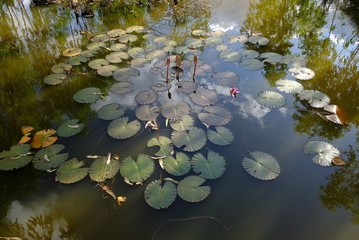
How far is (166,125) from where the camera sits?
9.07 ft

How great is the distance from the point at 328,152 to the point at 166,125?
164 centimetres

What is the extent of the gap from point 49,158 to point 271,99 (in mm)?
2509

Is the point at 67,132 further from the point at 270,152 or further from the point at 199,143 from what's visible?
the point at 270,152

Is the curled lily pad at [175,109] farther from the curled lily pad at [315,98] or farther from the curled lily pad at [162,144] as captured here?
the curled lily pad at [315,98]

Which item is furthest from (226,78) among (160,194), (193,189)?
(160,194)

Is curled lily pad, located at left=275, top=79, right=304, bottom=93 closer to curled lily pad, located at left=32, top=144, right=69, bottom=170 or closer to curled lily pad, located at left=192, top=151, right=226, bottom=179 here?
curled lily pad, located at left=192, top=151, right=226, bottom=179

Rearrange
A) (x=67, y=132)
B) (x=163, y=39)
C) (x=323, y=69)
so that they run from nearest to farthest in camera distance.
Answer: (x=67, y=132) → (x=323, y=69) → (x=163, y=39)

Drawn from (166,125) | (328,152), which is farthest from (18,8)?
(328,152)

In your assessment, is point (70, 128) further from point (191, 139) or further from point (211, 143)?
point (211, 143)

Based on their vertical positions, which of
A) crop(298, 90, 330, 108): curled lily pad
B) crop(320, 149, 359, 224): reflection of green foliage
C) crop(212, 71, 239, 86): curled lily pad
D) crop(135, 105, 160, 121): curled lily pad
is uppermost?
crop(212, 71, 239, 86): curled lily pad

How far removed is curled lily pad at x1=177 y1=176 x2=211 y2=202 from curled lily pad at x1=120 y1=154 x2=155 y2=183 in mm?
335

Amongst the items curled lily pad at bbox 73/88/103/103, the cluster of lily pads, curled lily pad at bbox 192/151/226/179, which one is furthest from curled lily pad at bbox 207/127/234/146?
curled lily pad at bbox 73/88/103/103

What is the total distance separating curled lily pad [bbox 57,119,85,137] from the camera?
268cm

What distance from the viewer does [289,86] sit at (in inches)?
125
